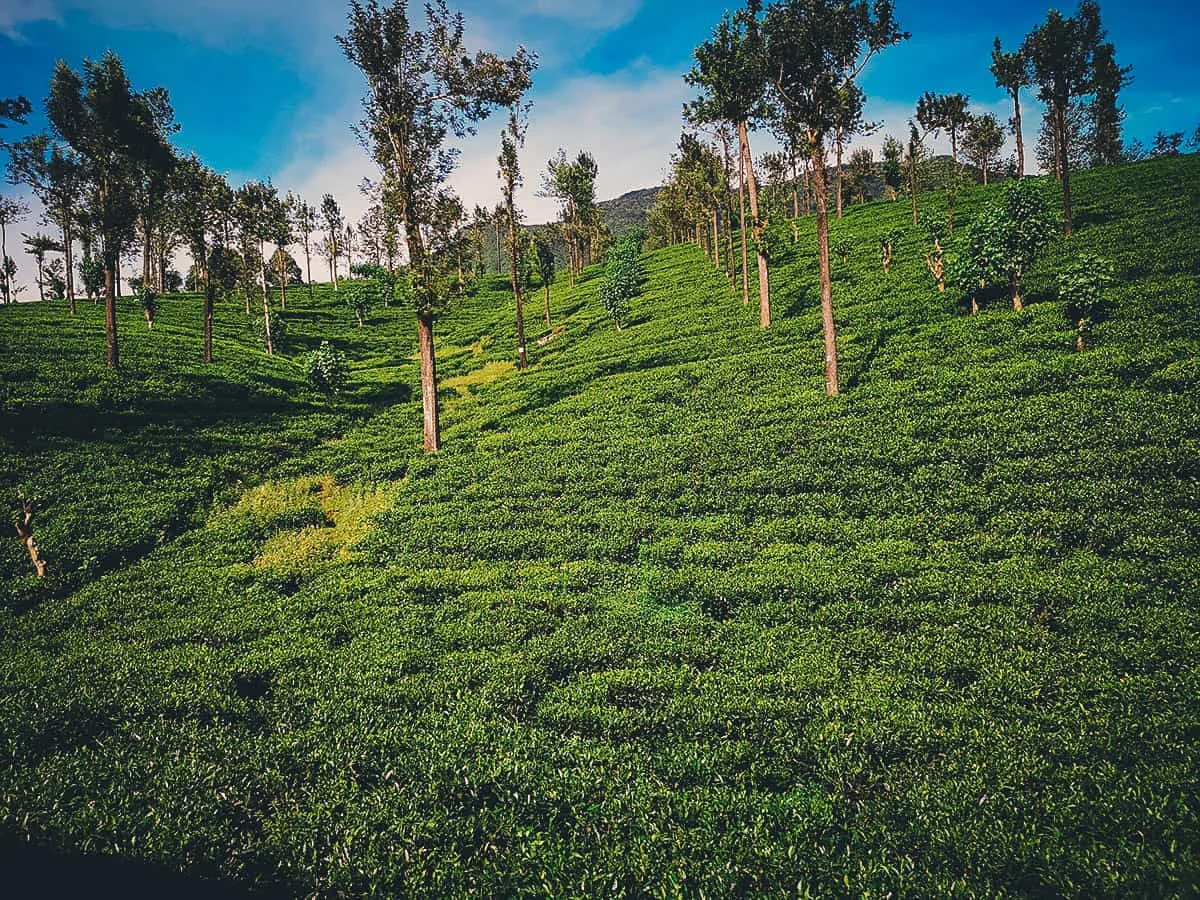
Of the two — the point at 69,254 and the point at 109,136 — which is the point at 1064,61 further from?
the point at 69,254

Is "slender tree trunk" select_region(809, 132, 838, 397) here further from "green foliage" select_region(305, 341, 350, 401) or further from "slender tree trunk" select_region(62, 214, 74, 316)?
"slender tree trunk" select_region(62, 214, 74, 316)

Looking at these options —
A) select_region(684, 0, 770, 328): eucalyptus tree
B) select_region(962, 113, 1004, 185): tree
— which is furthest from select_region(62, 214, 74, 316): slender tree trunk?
select_region(962, 113, 1004, 185): tree

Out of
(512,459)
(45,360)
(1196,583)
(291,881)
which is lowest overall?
(291,881)

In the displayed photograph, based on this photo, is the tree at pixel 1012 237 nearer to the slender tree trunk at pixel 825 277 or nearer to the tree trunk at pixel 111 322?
the slender tree trunk at pixel 825 277

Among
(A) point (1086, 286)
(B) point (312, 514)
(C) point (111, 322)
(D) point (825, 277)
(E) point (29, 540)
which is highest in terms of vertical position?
(C) point (111, 322)

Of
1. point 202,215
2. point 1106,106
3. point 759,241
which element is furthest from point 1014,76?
point 202,215

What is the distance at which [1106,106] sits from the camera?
209ft

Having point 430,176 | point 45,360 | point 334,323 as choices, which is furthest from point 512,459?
point 334,323

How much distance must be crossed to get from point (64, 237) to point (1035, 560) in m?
101

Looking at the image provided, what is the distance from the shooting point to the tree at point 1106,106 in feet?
119

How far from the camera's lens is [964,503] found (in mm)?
14547

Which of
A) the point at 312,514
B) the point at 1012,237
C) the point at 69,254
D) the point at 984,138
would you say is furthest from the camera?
the point at 984,138

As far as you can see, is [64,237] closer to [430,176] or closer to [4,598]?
[430,176]

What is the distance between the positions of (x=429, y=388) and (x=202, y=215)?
1220 inches
